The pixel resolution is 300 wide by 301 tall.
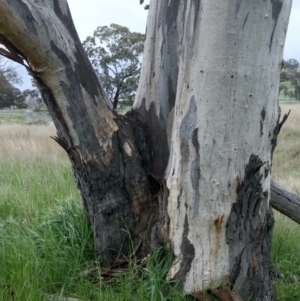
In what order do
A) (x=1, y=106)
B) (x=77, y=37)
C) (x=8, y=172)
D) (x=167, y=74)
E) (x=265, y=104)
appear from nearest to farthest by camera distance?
1. (x=265, y=104)
2. (x=77, y=37)
3. (x=167, y=74)
4. (x=8, y=172)
5. (x=1, y=106)

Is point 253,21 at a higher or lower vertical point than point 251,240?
higher

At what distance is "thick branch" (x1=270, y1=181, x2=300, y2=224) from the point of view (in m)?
3.12

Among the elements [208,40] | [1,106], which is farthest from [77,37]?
[1,106]

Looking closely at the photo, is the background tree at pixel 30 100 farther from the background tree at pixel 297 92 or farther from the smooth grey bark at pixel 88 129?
the smooth grey bark at pixel 88 129

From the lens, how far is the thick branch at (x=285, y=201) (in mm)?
3125

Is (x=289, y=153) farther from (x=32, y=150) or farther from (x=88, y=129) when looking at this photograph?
(x=88, y=129)

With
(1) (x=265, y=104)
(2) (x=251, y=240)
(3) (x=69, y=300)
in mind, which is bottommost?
(3) (x=69, y=300)

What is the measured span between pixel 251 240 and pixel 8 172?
4025mm

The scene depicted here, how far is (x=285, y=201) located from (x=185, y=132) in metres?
1.22

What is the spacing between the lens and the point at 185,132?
227cm

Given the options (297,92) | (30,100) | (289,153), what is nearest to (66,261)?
(289,153)

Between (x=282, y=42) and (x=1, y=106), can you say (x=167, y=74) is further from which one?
(x=1, y=106)

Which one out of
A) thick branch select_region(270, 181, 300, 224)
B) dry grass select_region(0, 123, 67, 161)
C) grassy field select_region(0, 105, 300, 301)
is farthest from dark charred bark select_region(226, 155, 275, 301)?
dry grass select_region(0, 123, 67, 161)

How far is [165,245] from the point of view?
97.4 inches
